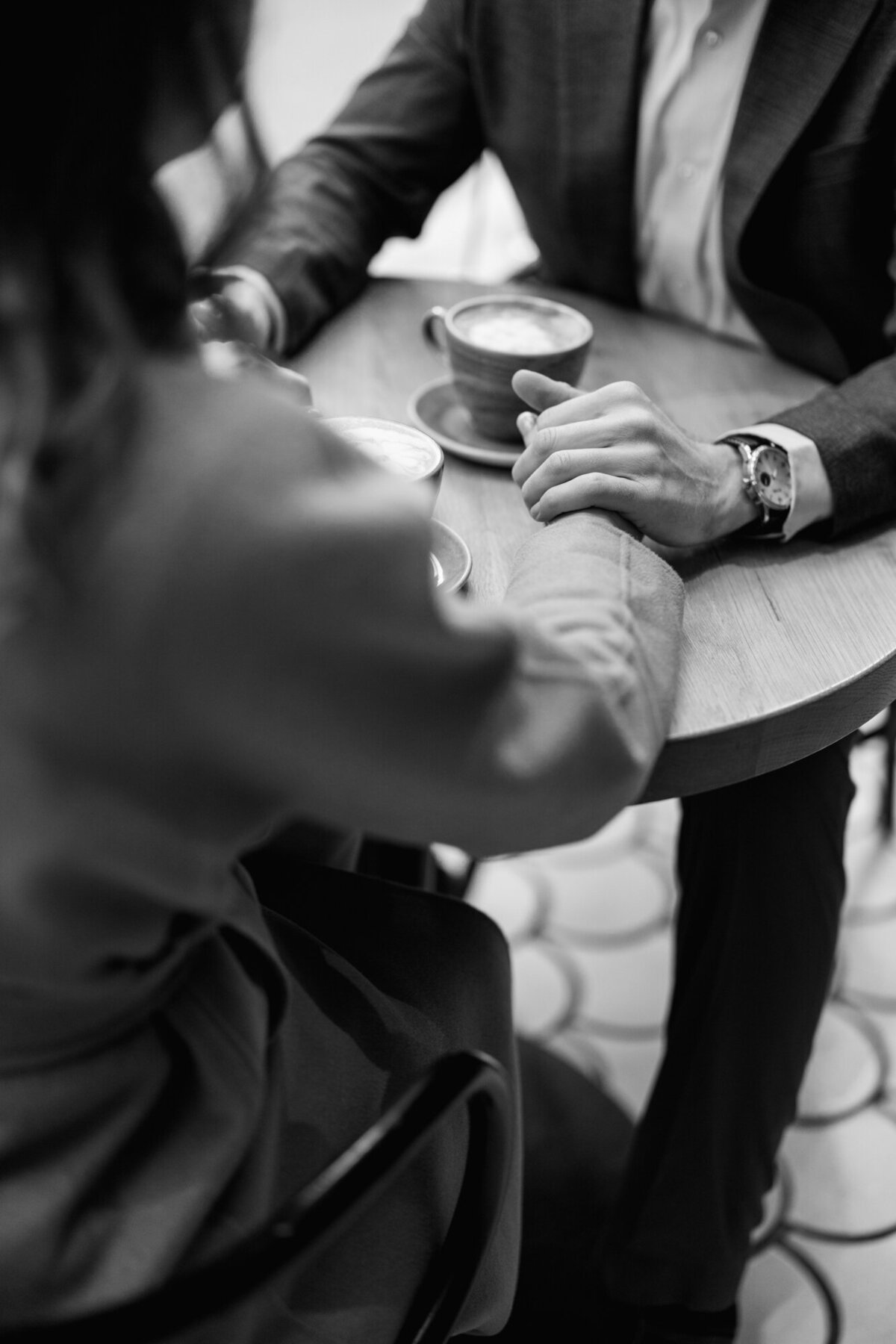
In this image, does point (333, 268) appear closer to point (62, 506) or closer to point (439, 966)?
point (439, 966)

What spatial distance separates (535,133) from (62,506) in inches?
42.4

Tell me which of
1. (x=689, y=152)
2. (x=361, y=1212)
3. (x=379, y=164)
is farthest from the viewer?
(x=379, y=164)

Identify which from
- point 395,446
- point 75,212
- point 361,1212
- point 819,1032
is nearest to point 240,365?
point 395,446

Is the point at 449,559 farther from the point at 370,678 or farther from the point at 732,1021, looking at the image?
the point at 732,1021

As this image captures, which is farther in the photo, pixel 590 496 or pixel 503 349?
pixel 503 349

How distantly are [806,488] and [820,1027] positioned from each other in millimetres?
918

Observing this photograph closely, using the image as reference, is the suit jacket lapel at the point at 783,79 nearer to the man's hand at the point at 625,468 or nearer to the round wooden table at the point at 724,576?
the round wooden table at the point at 724,576

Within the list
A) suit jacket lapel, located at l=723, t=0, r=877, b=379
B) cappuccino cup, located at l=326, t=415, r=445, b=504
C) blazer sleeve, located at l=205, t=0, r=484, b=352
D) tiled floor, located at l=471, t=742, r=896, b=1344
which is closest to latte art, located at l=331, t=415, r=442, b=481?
cappuccino cup, located at l=326, t=415, r=445, b=504

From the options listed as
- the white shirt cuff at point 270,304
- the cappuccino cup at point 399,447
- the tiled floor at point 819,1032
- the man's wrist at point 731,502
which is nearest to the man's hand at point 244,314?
the white shirt cuff at point 270,304

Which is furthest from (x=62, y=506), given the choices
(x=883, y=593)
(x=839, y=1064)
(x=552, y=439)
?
(x=839, y=1064)

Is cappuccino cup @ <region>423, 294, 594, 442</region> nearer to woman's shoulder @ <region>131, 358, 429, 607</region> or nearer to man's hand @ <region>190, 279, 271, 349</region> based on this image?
man's hand @ <region>190, 279, 271, 349</region>

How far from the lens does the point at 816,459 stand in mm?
972

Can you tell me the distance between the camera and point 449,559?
2.99 ft

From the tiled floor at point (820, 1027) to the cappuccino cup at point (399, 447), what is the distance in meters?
0.91
